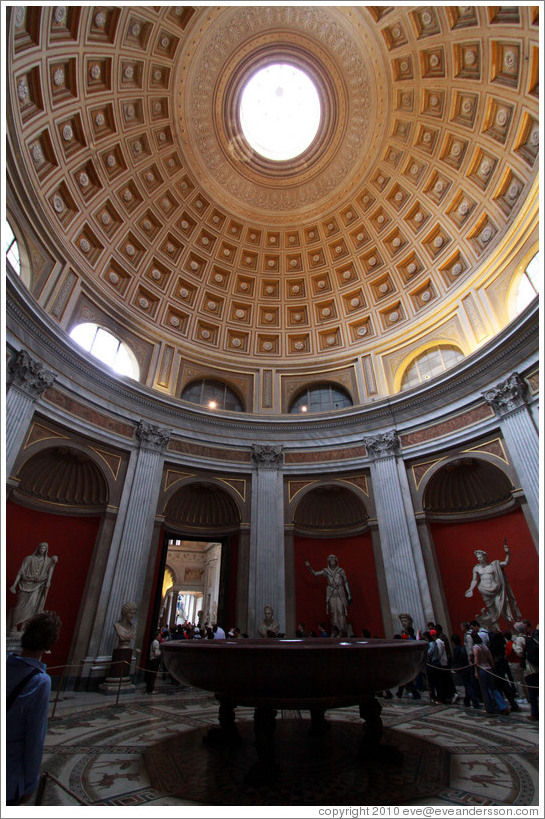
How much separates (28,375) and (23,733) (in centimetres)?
925

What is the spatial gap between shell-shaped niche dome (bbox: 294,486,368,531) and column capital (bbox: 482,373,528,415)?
5.69m

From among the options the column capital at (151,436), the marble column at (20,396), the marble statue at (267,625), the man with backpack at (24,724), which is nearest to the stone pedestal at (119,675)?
the marble statue at (267,625)

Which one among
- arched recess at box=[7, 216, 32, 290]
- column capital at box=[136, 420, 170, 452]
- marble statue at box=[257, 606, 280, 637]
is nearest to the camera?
arched recess at box=[7, 216, 32, 290]

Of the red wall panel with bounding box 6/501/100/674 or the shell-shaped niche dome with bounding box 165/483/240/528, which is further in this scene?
the shell-shaped niche dome with bounding box 165/483/240/528

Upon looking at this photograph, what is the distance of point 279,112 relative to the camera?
1730 cm

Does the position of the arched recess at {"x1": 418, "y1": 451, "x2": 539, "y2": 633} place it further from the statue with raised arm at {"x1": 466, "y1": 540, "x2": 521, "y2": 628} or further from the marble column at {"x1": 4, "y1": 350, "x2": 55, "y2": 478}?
the marble column at {"x1": 4, "y1": 350, "x2": 55, "y2": 478}

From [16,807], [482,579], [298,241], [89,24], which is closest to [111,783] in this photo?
[16,807]

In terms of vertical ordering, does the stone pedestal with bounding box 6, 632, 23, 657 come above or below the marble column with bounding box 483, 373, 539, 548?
below

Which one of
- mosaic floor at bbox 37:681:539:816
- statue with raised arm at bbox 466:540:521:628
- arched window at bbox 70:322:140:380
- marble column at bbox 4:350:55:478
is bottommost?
mosaic floor at bbox 37:681:539:816

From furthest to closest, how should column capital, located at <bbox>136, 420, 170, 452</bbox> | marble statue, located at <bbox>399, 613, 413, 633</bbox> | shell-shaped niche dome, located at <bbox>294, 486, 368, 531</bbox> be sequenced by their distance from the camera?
1. shell-shaped niche dome, located at <bbox>294, 486, 368, 531</bbox>
2. column capital, located at <bbox>136, 420, 170, 452</bbox>
3. marble statue, located at <bbox>399, 613, 413, 633</bbox>

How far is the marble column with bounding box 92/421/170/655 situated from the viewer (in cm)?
1055

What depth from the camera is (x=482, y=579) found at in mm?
10109

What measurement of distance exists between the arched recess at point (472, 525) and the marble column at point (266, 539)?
498 centimetres

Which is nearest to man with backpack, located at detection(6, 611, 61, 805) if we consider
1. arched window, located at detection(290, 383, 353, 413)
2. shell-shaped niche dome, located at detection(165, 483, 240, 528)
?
shell-shaped niche dome, located at detection(165, 483, 240, 528)
